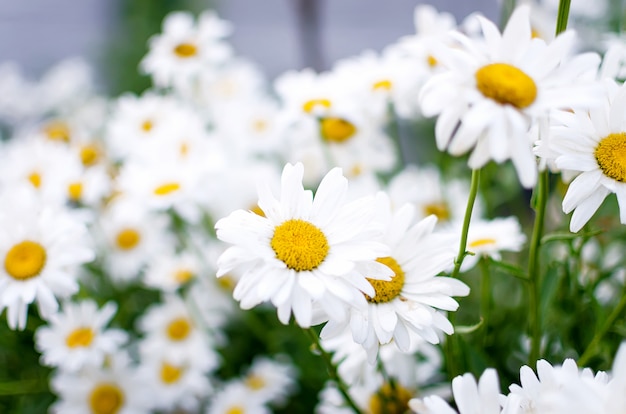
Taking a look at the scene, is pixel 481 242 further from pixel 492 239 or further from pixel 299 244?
pixel 299 244

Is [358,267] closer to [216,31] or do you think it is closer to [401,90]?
[401,90]

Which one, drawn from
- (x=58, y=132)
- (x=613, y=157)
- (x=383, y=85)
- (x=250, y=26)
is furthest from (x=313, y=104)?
(x=250, y=26)

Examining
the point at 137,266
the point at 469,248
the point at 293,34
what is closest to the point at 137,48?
the point at 293,34

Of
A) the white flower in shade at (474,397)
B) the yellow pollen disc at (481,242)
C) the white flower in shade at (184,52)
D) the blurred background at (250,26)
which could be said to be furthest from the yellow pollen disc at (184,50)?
the blurred background at (250,26)

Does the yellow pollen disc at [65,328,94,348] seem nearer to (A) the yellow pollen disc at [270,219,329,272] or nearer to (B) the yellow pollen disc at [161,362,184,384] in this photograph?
(B) the yellow pollen disc at [161,362,184,384]

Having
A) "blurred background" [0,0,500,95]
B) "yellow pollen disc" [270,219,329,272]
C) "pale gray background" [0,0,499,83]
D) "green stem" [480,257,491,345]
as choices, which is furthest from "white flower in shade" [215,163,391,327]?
"pale gray background" [0,0,499,83]

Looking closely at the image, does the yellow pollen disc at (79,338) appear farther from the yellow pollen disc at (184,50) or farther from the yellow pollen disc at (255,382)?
the yellow pollen disc at (184,50)
